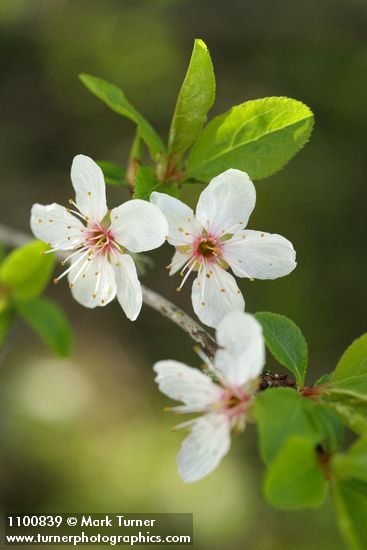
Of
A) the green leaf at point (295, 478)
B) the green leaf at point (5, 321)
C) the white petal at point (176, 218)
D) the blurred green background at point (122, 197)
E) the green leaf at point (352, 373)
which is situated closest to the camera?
the green leaf at point (295, 478)

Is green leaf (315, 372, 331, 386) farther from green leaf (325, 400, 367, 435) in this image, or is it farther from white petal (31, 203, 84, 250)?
white petal (31, 203, 84, 250)

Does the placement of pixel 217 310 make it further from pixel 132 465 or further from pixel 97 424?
pixel 97 424

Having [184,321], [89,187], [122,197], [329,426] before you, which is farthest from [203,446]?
[122,197]

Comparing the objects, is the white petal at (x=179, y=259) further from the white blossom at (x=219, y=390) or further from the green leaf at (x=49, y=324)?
the green leaf at (x=49, y=324)

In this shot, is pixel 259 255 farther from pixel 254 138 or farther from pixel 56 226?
pixel 56 226

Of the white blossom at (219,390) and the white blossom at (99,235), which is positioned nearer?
the white blossom at (219,390)

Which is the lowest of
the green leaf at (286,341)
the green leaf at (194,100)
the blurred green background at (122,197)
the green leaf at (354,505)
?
the green leaf at (354,505)

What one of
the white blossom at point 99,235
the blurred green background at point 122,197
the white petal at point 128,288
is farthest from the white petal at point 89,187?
the blurred green background at point 122,197

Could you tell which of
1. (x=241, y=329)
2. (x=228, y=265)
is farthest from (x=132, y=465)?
(x=241, y=329)

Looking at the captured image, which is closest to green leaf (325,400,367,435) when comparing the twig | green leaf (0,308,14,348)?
the twig
